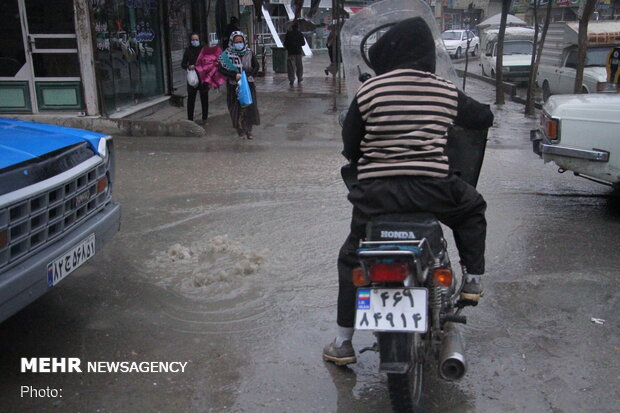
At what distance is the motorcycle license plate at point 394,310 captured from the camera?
2.80 metres

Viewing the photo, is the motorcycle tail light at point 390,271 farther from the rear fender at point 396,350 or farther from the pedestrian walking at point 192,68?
the pedestrian walking at point 192,68

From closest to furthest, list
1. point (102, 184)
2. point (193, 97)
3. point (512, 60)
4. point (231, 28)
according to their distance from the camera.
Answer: point (102, 184) < point (193, 97) < point (231, 28) < point (512, 60)

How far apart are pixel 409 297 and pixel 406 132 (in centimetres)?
82

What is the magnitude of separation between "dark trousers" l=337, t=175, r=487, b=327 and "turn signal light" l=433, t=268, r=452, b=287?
31cm

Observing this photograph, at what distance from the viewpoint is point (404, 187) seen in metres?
3.08

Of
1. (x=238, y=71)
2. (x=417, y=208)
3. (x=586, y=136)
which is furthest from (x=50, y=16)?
(x=417, y=208)

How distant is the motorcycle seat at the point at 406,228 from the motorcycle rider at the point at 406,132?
4 cm

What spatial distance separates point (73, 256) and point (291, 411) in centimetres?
157

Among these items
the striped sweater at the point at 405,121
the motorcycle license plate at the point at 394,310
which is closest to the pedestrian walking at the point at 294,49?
the striped sweater at the point at 405,121

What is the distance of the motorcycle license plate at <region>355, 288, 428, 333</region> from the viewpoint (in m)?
2.80

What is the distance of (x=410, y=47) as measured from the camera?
3.13 m

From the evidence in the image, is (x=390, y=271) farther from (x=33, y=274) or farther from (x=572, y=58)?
(x=572, y=58)

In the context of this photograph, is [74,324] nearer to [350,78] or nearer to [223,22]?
[350,78]

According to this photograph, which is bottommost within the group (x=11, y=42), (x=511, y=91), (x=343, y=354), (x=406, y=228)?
(x=511, y=91)
